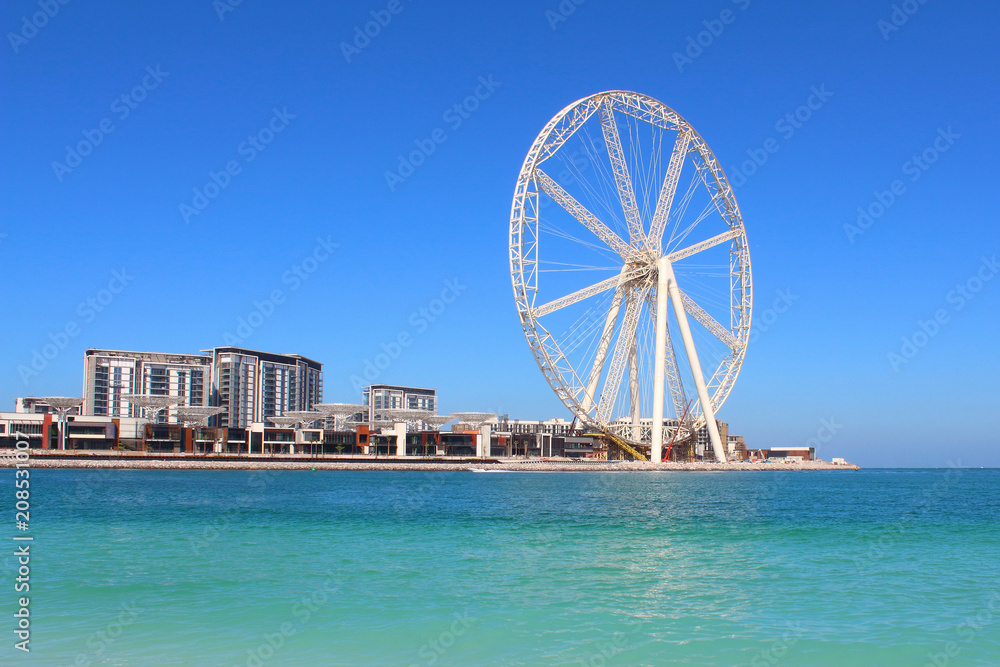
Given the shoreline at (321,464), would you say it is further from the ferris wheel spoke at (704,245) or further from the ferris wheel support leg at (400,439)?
the ferris wheel spoke at (704,245)

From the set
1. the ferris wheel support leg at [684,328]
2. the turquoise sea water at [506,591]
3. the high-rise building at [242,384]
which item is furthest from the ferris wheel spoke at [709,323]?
the high-rise building at [242,384]

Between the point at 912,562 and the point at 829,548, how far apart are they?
311 centimetres

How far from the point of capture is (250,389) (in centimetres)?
19512

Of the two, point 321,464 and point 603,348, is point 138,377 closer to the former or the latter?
point 321,464

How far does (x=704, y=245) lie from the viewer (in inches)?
3034

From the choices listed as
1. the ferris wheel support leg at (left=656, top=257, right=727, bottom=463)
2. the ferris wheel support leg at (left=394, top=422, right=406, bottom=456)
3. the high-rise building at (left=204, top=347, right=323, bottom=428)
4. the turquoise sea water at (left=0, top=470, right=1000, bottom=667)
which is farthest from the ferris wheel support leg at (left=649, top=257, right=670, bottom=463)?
the high-rise building at (left=204, top=347, right=323, bottom=428)

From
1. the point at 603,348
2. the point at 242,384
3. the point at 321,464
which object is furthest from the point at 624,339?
the point at 242,384

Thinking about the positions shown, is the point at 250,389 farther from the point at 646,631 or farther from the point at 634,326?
the point at 646,631

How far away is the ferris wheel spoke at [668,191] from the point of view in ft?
237

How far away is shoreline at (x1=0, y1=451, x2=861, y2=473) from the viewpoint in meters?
89.0

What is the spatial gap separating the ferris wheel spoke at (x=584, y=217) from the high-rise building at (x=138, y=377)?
463ft

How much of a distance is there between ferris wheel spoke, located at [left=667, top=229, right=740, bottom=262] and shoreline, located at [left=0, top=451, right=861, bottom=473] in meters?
20.0

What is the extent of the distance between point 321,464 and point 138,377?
102088 millimetres

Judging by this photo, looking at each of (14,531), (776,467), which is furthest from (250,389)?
(14,531)
